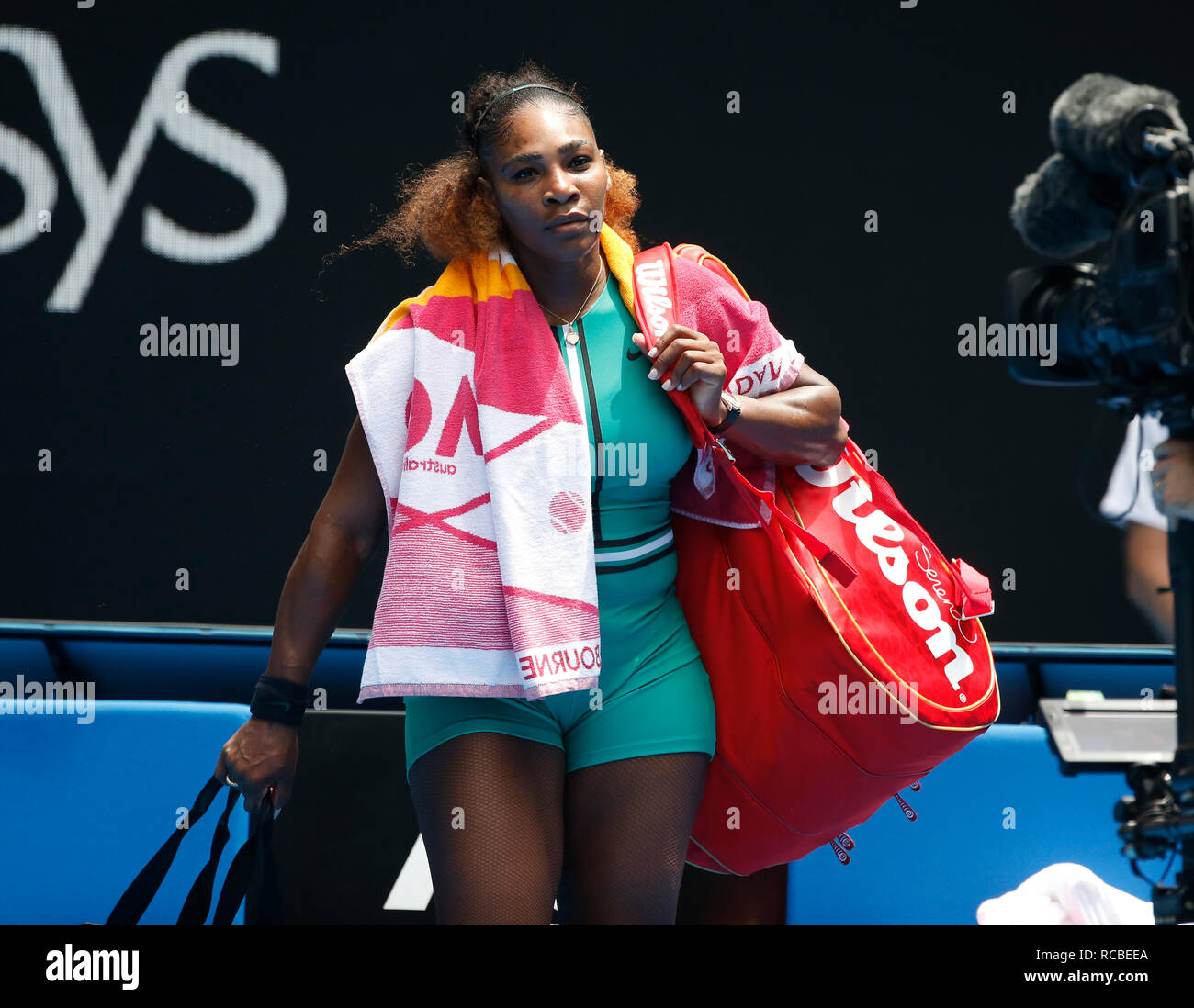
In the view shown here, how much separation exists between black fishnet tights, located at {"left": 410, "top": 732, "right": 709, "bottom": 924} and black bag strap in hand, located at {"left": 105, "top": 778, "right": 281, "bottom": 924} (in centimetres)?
31

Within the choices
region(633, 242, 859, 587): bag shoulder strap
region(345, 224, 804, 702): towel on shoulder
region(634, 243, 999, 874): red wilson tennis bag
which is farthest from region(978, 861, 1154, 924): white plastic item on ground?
region(345, 224, 804, 702): towel on shoulder

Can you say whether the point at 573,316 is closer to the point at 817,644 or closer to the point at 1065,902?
the point at 817,644

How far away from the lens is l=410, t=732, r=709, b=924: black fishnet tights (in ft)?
6.07

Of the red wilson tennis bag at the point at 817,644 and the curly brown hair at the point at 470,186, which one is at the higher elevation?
the curly brown hair at the point at 470,186

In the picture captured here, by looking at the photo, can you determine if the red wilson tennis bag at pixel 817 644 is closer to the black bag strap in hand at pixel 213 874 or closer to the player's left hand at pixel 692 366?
the player's left hand at pixel 692 366

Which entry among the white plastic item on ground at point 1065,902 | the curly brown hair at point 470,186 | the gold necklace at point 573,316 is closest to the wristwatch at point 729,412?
the gold necklace at point 573,316

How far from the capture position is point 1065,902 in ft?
9.43

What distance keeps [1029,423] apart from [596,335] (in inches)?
94.3

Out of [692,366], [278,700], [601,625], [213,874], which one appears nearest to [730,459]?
[692,366]

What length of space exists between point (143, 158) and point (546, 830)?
300cm

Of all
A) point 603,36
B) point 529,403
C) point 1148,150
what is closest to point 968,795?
point 529,403

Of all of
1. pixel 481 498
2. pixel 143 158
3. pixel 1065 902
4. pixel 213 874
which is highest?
pixel 143 158

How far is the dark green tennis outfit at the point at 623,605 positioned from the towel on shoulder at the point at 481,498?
0.05 meters

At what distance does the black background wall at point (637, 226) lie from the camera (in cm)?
401
